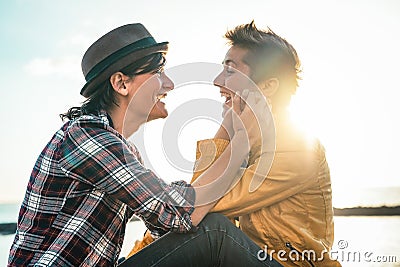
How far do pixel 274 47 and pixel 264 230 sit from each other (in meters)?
1.04

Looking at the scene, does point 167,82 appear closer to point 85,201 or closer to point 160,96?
point 160,96

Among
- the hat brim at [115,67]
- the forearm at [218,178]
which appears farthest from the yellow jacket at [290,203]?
the hat brim at [115,67]

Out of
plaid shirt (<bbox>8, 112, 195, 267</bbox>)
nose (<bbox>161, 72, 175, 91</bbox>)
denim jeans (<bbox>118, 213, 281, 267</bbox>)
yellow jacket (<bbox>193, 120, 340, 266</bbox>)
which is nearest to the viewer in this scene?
plaid shirt (<bbox>8, 112, 195, 267</bbox>)

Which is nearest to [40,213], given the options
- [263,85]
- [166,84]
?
[166,84]

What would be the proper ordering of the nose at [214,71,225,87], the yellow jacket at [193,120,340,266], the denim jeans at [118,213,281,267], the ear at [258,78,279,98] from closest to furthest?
the denim jeans at [118,213,281,267] → the yellow jacket at [193,120,340,266] → the ear at [258,78,279,98] → the nose at [214,71,225,87]

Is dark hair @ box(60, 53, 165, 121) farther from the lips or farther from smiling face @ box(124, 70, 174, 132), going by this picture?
the lips

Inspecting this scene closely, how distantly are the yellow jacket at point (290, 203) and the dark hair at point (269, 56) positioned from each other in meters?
0.34

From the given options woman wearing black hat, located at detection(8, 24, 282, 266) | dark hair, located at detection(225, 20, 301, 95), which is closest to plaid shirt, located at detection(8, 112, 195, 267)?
woman wearing black hat, located at detection(8, 24, 282, 266)

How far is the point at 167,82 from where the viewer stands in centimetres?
265

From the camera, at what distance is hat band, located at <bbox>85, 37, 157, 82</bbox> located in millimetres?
2467

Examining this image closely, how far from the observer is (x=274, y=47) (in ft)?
9.20

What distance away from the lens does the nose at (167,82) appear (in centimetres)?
262

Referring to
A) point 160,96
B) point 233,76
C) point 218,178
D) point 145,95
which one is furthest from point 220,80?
point 218,178

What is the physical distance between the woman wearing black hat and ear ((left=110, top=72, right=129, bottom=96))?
0.17m
